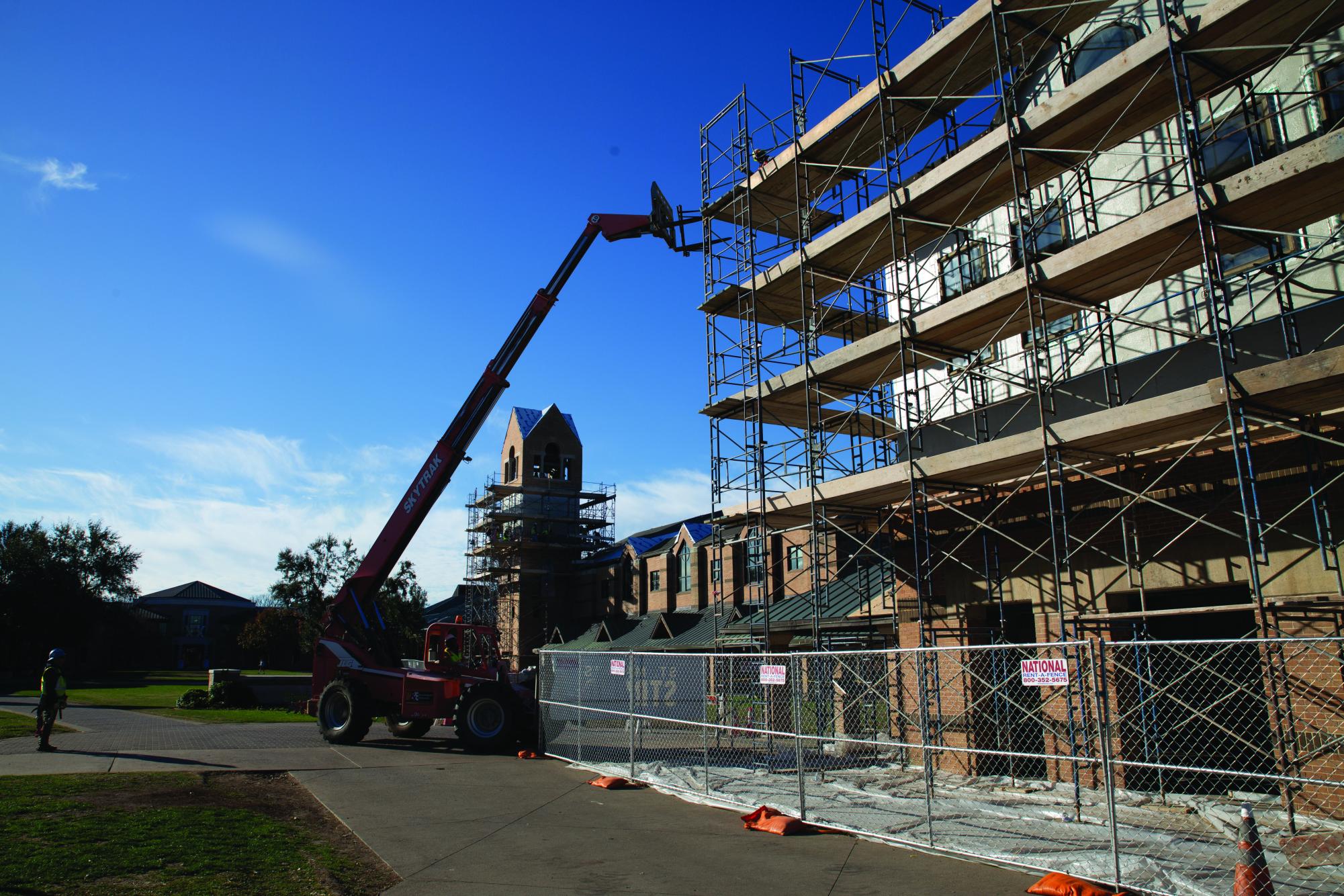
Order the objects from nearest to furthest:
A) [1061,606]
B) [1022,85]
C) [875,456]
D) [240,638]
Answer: [1061,606] → [1022,85] → [875,456] → [240,638]

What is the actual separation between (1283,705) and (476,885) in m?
8.89

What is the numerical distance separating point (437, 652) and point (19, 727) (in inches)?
385

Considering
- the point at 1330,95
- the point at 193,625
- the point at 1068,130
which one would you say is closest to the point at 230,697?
the point at 1068,130

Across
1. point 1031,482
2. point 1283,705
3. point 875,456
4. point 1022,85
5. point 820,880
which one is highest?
point 1022,85

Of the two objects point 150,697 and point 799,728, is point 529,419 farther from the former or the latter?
point 799,728

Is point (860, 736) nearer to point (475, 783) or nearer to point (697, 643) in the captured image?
point (475, 783)

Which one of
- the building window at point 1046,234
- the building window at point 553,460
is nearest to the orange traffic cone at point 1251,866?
the building window at point 1046,234

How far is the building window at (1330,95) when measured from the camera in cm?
1070

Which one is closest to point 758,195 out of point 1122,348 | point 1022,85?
point 1022,85

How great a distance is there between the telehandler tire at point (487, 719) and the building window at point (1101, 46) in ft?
47.1

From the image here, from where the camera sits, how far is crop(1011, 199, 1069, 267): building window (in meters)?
13.3

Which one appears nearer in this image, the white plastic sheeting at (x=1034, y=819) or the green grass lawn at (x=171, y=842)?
the green grass lawn at (x=171, y=842)

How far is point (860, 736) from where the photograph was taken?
1545 cm

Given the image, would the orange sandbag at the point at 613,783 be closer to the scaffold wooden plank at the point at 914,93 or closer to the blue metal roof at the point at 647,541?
the scaffold wooden plank at the point at 914,93
